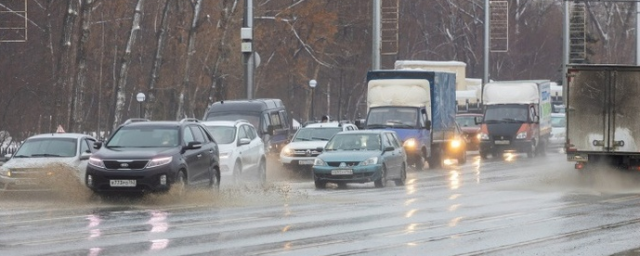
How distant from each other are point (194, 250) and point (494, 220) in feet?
22.4

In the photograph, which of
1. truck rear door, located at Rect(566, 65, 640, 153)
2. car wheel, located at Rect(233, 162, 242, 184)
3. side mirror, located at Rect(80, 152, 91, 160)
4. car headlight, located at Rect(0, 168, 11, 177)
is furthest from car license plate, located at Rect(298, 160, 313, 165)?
car headlight, located at Rect(0, 168, 11, 177)

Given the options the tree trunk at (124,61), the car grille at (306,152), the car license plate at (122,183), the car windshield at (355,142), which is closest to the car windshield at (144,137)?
the car license plate at (122,183)

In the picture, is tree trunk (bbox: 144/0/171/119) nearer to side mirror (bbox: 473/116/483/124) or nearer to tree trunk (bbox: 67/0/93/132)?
tree trunk (bbox: 67/0/93/132)

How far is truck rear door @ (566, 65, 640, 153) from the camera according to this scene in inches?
1304

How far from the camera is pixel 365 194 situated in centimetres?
3131

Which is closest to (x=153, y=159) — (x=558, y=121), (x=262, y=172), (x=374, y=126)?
(x=262, y=172)

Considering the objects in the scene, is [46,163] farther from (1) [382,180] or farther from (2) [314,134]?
(2) [314,134]

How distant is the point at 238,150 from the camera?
3484 cm

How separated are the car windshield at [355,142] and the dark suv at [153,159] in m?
5.50

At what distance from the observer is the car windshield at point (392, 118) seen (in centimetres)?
4434

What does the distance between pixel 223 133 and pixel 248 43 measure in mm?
10653

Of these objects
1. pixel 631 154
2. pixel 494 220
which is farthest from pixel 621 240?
pixel 631 154

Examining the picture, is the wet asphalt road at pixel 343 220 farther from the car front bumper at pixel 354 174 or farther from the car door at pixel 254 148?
the car door at pixel 254 148

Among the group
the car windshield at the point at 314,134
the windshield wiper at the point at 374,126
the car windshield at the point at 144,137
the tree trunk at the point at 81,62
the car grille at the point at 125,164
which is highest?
the tree trunk at the point at 81,62
